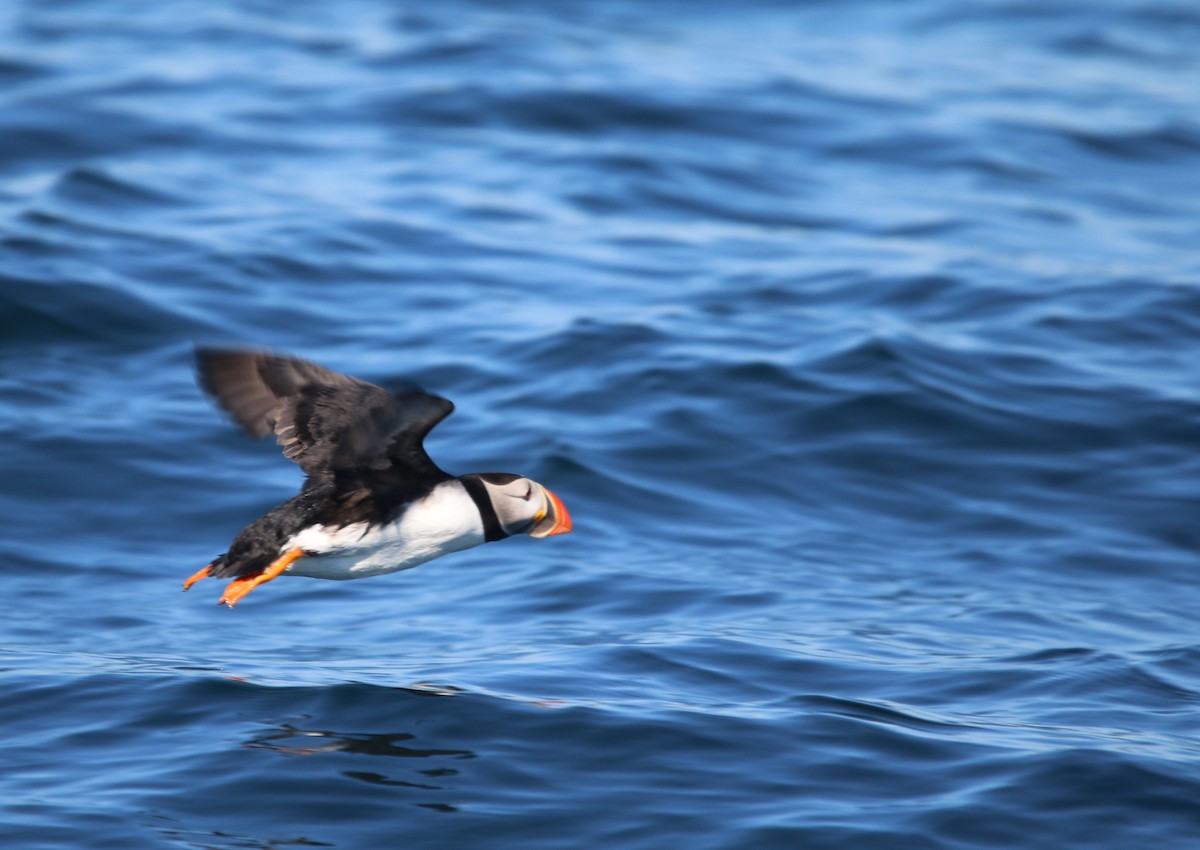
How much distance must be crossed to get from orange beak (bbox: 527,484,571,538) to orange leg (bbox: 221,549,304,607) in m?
0.89

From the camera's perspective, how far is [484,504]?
5.60 metres

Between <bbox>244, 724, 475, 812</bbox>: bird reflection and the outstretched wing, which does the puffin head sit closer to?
the outstretched wing

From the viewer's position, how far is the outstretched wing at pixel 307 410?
5.23 meters

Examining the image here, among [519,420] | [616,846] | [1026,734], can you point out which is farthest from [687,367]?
[616,846]

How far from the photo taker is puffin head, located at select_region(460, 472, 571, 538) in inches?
223

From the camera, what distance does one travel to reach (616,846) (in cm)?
477

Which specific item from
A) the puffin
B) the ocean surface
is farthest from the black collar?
the ocean surface

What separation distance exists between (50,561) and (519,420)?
8.76 ft

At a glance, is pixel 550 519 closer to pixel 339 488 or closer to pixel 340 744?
pixel 339 488

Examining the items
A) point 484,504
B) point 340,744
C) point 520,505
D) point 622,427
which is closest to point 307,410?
point 484,504

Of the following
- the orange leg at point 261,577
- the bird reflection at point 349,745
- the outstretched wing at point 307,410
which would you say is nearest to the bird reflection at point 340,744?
the bird reflection at point 349,745

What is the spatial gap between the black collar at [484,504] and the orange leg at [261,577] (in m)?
0.63

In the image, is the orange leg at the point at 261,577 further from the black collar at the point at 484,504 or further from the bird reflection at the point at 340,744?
the black collar at the point at 484,504

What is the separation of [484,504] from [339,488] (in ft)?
1.67
